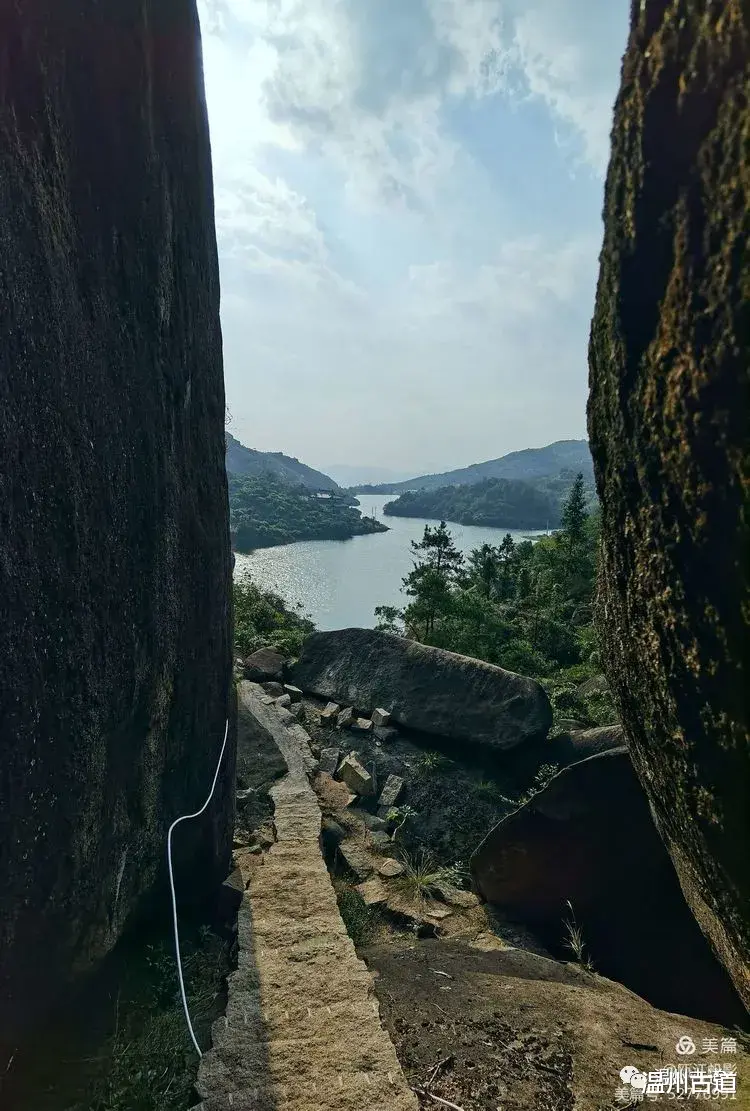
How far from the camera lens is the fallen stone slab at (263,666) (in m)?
11.8

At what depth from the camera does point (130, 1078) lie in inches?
131

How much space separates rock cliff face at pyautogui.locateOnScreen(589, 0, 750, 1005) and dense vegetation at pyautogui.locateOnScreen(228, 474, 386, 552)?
1283 inches

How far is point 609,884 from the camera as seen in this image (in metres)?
5.34

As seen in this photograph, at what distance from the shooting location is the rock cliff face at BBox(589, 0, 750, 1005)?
1590mm

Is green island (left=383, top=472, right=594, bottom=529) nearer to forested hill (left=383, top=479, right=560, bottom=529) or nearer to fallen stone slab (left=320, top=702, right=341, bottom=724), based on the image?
forested hill (left=383, top=479, right=560, bottom=529)

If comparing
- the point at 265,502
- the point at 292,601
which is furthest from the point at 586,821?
the point at 265,502

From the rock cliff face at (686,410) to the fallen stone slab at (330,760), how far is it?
6.62m

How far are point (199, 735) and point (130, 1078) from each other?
2.24 m

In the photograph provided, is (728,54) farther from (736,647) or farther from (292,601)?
(292,601)

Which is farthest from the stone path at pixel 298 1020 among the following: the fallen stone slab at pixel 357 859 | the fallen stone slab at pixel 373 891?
the fallen stone slab at pixel 357 859

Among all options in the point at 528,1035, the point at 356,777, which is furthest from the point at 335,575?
the point at 528,1035

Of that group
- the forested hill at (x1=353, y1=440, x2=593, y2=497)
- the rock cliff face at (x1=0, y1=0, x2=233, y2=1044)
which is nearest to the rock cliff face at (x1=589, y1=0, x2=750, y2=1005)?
the rock cliff face at (x1=0, y1=0, x2=233, y2=1044)
